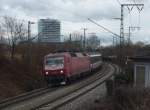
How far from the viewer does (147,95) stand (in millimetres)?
24062

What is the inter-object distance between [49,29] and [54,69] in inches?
1863

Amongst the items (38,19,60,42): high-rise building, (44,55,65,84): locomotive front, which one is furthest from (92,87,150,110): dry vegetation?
(38,19,60,42): high-rise building

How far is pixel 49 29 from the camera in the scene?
3415 inches

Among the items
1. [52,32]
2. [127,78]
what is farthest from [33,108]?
[52,32]

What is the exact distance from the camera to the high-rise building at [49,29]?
83.9m

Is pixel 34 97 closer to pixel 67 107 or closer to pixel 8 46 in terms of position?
pixel 67 107

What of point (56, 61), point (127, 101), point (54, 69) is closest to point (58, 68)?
point (54, 69)

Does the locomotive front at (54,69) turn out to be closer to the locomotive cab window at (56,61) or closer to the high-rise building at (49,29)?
the locomotive cab window at (56,61)

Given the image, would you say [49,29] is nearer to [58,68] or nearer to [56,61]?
[56,61]

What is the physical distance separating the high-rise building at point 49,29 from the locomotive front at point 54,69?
39.4 meters

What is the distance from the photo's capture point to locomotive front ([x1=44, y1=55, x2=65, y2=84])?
130ft

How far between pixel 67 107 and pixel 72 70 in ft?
61.0

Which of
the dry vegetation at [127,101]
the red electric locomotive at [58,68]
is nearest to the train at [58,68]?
the red electric locomotive at [58,68]

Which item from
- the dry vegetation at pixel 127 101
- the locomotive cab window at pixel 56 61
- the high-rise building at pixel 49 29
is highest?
the high-rise building at pixel 49 29
